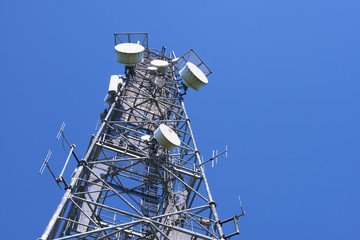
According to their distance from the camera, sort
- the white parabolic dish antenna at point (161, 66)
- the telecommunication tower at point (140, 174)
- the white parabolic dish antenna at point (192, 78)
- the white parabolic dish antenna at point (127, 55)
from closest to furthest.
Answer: the telecommunication tower at point (140, 174) < the white parabolic dish antenna at point (127, 55) < the white parabolic dish antenna at point (192, 78) < the white parabolic dish antenna at point (161, 66)

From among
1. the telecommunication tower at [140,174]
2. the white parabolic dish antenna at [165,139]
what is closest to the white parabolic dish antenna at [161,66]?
the telecommunication tower at [140,174]

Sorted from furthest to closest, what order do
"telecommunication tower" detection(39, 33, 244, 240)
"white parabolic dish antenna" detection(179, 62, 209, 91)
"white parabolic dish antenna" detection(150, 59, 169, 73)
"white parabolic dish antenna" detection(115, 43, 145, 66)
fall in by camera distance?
1. "white parabolic dish antenna" detection(150, 59, 169, 73)
2. "white parabolic dish antenna" detection(179, 62, 209, 91)
3. "white parabolic dish antenna" detection(115, 43, 145, 66)
4. "telecommunication tower" detection(39, 33, 244, 240)

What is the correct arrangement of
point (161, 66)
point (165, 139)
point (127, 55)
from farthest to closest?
point (161, 66), point (127, 55), point (165, 139)

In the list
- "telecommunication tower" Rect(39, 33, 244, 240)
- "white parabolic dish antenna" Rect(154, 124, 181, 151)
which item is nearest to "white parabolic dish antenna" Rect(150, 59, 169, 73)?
"telecommunication tower" Rect(39, 33, 244, 240)

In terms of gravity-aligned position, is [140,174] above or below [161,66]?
below

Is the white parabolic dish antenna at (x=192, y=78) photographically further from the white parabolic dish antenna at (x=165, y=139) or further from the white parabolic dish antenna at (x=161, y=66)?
the white parabolic dish antenna at (x=165, y=139)

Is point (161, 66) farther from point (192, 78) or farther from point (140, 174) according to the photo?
point (140, 174)

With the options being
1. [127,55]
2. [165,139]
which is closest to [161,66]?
[127,55]

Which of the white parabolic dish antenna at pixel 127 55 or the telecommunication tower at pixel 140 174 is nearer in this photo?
the telecommunication tower at pixel 140 174

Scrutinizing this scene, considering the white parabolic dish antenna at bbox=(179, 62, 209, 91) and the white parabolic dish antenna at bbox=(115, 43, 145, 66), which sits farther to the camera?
the white parabolic dish antenna at bbox=(179, 62, 209, 91)

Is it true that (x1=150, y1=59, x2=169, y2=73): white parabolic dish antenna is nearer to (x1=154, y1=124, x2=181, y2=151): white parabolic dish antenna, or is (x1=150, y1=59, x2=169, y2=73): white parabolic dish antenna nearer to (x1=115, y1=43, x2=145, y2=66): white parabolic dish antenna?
(x1=115, y1=43, x2=145, y2=66): white parabolic dish antenna

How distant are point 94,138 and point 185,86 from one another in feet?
25.9

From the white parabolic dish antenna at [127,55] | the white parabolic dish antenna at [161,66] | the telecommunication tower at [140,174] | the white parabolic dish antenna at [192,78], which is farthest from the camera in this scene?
the white parabolic dish antenna at [161,66]

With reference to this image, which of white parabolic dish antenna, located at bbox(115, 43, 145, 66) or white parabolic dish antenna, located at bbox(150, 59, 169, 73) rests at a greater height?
white parabolic dish antenna, located at bbox(150, 59, 169, 73)
